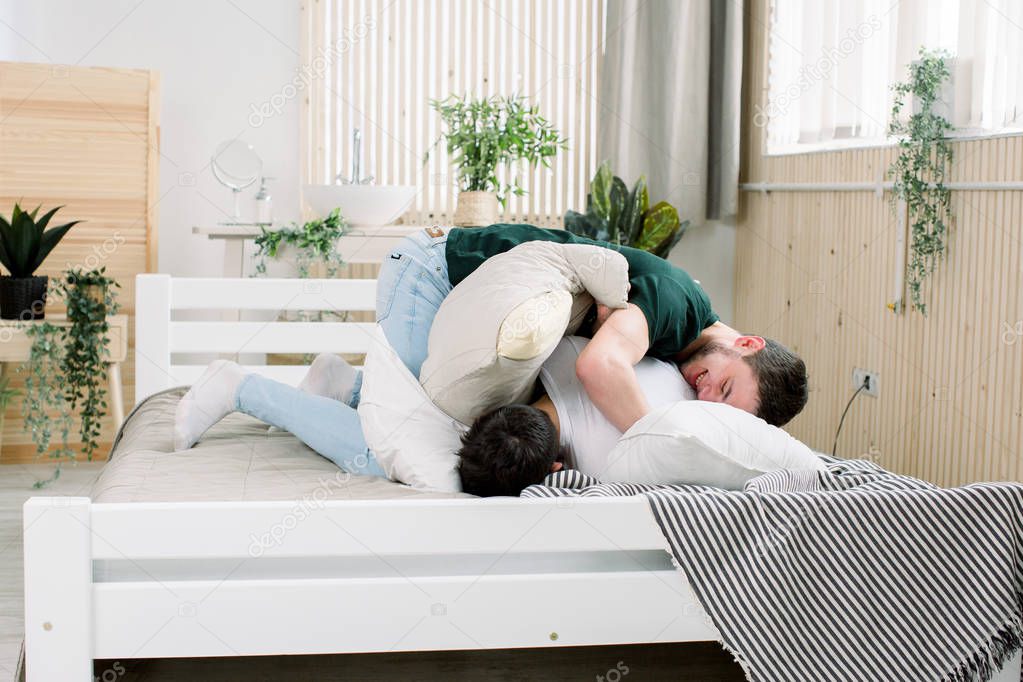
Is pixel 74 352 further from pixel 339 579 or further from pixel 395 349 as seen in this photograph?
pixel 339 579

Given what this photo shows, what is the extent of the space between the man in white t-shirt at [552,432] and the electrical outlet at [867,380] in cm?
161

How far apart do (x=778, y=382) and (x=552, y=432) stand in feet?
1.40

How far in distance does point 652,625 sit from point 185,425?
98cm

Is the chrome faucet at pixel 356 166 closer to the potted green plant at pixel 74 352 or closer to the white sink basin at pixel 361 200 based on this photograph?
the white sink basin at pixel 361 200

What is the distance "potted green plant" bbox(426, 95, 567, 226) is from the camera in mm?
3912

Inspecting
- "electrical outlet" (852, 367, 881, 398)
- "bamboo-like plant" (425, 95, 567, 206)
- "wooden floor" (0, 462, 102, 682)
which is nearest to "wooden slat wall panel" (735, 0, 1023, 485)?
"electrical outlet" (852, 367, 881, 398)

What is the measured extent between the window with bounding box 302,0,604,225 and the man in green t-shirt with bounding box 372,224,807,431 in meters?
2.44

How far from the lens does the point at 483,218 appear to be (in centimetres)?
391

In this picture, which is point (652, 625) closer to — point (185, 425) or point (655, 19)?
point (185, 425)

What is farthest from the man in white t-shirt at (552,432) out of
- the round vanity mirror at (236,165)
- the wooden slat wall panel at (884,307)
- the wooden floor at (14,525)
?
the round vanity mirror at (236,165)

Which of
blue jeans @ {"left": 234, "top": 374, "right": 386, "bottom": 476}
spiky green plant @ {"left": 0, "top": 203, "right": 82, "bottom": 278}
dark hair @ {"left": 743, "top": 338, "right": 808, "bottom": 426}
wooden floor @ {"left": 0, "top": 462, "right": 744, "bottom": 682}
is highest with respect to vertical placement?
spiky green plant @ {"left": 0, "top": 203, "right": 82, "bottom": 278}

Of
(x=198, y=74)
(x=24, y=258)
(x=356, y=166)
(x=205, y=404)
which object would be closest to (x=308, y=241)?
(x=356, y=166)

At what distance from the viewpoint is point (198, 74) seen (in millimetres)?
4176

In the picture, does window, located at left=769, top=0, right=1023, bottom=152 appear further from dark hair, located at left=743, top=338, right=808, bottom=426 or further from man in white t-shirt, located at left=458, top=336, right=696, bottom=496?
man in white t-shirt, located at left=458, top=336, right=696, bottom=496
